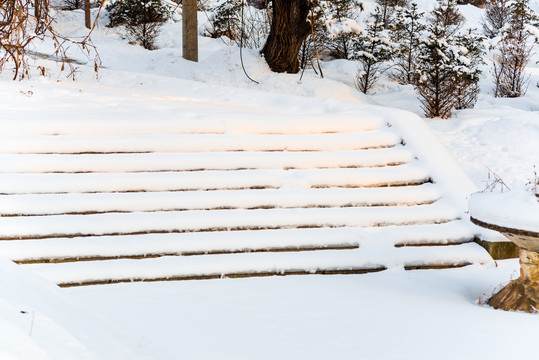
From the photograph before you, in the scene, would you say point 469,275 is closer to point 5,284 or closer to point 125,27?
point 5,284

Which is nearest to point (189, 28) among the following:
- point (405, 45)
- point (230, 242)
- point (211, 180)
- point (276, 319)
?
point (405, 45)

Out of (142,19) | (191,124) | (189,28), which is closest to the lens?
(191,124)

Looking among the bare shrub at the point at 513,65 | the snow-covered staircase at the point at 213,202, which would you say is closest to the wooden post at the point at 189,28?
the bare shrub at the point at 513,65

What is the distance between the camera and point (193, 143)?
519 cm

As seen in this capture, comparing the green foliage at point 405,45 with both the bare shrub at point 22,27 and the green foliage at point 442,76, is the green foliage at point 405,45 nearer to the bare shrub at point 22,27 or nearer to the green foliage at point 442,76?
the green foliage at point 442,76

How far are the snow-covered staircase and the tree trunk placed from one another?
5795 mm

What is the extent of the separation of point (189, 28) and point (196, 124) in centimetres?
732

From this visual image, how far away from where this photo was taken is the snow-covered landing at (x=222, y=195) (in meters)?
4.25

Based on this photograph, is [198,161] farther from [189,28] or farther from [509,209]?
[189,28]

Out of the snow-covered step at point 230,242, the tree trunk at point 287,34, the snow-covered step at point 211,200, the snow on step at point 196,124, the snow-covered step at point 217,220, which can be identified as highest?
the tree trunk at point 287,34

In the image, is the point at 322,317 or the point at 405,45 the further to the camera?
the point at 405,45

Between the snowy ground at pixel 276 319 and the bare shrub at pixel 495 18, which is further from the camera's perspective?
the bare shrub at pixel 495 18

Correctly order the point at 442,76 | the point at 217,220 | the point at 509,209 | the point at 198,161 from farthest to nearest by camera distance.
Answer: the point at 442,76
the point at 198,161
the point at 217,220
the point at 509,209

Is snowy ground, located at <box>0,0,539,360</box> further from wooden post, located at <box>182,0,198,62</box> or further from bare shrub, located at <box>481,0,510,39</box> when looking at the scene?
bare shrub, located at <box>481,0,510,39</box>
